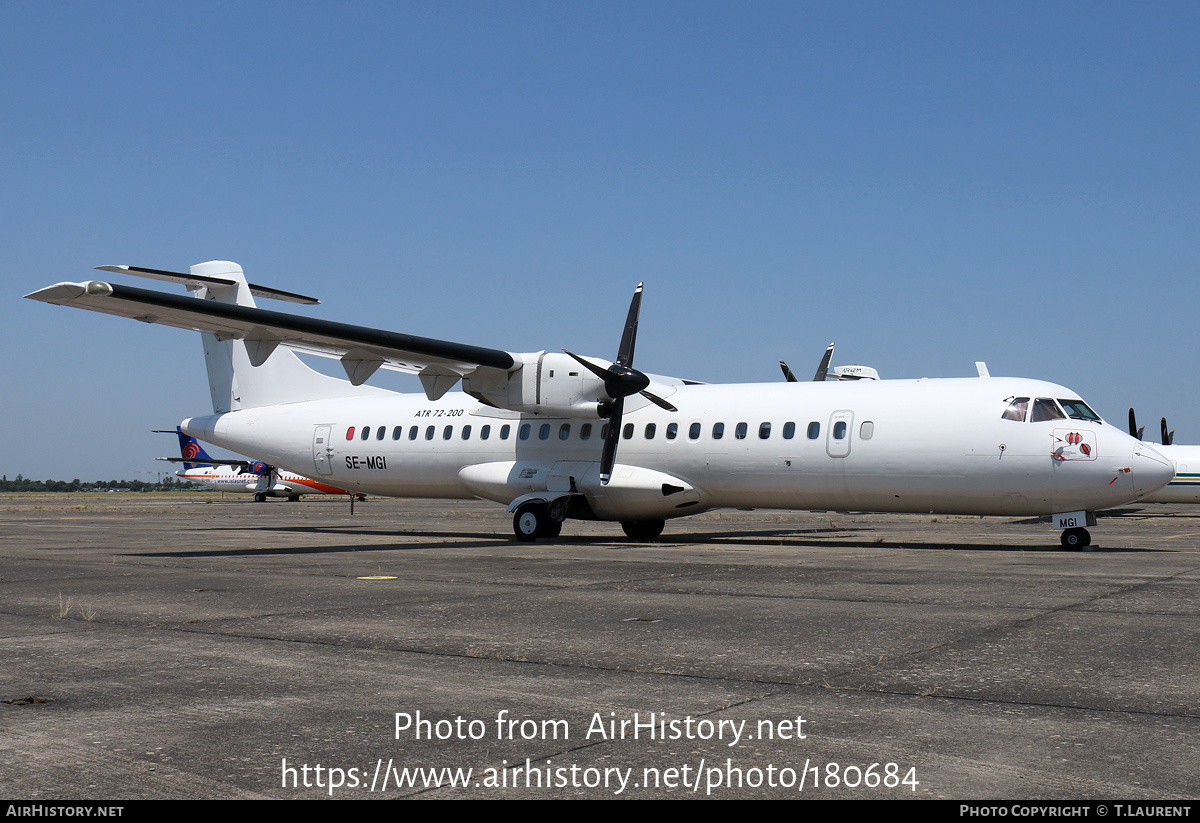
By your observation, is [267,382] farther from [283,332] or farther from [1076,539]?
[1076,539]

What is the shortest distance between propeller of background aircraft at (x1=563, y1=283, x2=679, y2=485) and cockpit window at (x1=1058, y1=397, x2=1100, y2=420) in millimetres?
7718

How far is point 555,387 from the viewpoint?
21422 millimetres

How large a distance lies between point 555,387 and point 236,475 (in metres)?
56.5

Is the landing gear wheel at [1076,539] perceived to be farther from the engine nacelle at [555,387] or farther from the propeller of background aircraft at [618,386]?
the engine nacelle at [555,387]

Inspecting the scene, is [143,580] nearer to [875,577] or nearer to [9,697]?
[9,697]

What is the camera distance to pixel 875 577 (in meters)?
13.0

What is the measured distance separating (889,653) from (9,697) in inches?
229

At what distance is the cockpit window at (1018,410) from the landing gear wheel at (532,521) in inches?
378

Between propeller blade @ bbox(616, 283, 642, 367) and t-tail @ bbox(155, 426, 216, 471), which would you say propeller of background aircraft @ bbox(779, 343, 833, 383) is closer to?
propeller blade @ bbox(616, 283, 642, 367)

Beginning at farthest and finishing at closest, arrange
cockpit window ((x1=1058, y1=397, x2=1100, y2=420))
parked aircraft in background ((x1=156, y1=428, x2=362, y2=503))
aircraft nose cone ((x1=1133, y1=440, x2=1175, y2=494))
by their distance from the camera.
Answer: parked aircraft in background ((x1=156, y1=428, x2=362, y2=503))
cockpit window ((x1=1058, y1=397, x2=1100, y2=420))
aircraft nose cone ((x1=1133, y1=440, x2=1175, y2=494))

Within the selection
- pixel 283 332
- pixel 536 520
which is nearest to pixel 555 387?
pixel 536 520

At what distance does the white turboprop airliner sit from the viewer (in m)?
18.0

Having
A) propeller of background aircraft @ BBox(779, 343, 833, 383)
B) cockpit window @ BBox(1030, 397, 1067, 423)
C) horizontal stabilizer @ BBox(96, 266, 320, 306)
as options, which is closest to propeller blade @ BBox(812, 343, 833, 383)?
propeller of background aircraft @ BBox(779, 343, 833, 383)
